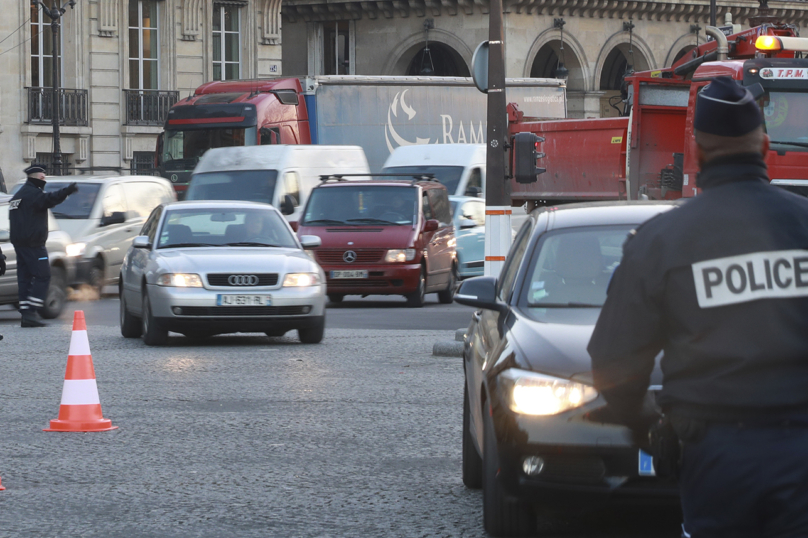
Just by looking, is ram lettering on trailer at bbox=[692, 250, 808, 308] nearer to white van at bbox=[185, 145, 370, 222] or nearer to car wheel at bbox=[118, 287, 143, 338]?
car wheel at bbox=[118, 287, 143, 338]

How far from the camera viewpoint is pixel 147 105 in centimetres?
3975

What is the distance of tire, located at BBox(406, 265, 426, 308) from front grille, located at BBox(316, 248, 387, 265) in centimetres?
Answer: 67

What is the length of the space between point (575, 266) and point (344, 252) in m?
12.9

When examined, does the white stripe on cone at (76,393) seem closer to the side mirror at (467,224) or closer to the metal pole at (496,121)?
the metal pole at (496,121)

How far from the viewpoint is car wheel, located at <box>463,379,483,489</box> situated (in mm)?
6340

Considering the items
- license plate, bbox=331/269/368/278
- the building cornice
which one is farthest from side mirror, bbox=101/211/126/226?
the building cornice

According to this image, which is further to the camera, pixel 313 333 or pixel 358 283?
pixel 358 283

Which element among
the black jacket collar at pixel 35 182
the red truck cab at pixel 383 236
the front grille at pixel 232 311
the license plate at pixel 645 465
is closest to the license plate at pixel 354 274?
the red truck cab at pixel 383 236

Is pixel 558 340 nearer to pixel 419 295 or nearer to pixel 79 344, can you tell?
pixel 79 344

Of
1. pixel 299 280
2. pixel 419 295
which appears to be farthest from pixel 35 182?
pixel 419 295

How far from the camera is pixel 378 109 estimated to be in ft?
101

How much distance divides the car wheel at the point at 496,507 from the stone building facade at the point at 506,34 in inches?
1553

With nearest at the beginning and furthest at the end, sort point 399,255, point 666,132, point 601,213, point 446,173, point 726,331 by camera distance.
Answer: point 726,331
point 601,213
point 399,255
point 666,132
point 446,173

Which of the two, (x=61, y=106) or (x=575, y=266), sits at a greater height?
(x=61, y=106)
